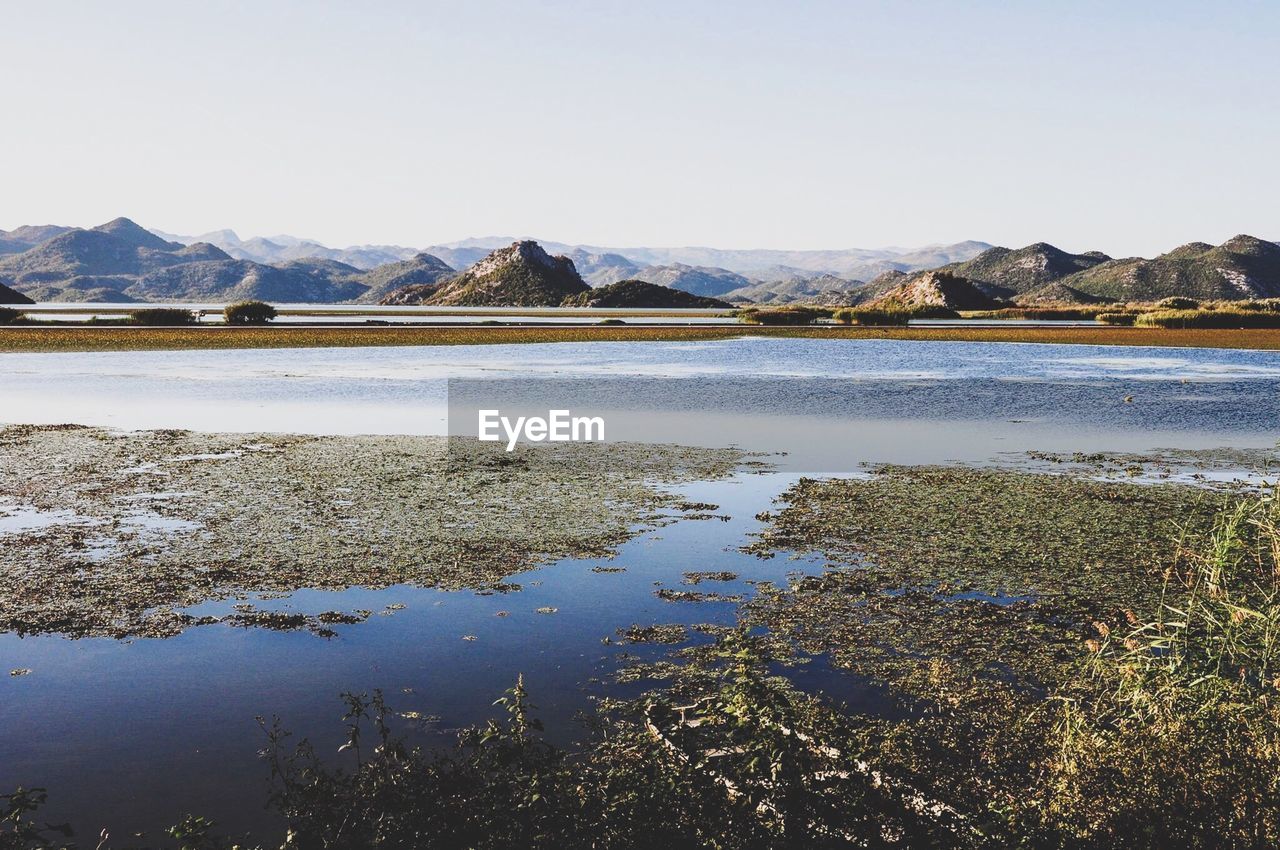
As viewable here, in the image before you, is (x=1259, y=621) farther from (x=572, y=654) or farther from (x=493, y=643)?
(x=493, y=643)

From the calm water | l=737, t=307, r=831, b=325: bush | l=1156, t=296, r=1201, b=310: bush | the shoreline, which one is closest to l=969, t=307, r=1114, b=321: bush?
l=1156, t=296, r=1201, b=310: bush

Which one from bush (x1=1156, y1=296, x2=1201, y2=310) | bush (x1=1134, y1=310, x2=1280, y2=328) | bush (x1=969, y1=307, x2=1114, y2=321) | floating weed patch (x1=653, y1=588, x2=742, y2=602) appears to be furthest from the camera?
bush (x1=1156, y1=296, x2=1201, y2=310)

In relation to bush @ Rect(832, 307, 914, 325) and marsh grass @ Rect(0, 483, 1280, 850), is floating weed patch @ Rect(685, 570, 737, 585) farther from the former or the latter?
bush @ Rect(832, 307, 914, 325)

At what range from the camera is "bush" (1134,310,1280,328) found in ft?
338

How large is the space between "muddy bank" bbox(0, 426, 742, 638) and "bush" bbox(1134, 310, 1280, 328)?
316 feet

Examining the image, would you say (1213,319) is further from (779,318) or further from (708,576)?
(708,576)

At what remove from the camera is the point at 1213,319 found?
103 metres

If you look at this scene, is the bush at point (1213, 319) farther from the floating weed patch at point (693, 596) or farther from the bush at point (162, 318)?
the floating weed patch at point (693, 596)

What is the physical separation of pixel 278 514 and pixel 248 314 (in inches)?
3721

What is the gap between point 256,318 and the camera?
106 m

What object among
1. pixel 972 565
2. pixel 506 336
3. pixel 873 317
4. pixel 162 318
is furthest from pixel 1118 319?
pixel 972 565

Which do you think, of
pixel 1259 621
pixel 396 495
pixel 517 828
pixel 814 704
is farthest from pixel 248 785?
pixel 396 495

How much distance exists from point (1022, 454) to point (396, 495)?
54.4 ft

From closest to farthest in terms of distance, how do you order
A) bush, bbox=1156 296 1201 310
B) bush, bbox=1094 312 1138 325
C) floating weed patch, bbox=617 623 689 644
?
floating weed patch, bbox=617 623 689 644 < bush, bbox=1094 312 1138 325 < bush, bbox=1156 296 1201 310
